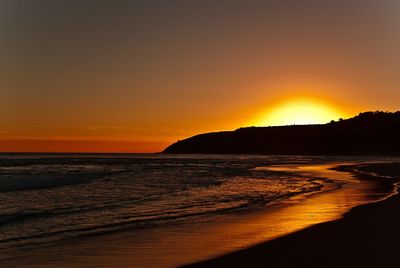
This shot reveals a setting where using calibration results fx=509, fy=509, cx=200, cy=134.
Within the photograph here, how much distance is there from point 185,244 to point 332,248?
342 cm

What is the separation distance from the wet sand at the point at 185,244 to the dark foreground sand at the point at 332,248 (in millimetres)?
85

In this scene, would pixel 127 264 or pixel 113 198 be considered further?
pixel 113 198

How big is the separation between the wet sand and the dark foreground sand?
0.28ft

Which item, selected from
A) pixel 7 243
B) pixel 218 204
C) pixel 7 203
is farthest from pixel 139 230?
pixel 7 203

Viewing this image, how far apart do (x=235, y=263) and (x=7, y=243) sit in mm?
5881

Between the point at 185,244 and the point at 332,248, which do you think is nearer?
the point at 332,248

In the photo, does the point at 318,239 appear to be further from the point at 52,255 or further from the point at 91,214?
the point at 91,214

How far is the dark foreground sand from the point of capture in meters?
9.83

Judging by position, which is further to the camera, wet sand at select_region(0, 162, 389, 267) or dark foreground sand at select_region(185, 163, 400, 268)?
wet sand at select_region(0, 162, 389, 267)

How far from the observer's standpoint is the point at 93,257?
1077cm

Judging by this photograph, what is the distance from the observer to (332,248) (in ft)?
36.8

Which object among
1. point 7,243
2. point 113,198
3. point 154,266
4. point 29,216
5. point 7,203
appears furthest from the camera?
point 113,198

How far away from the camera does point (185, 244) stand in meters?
12.2

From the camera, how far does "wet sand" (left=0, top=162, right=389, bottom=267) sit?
1030 cm
